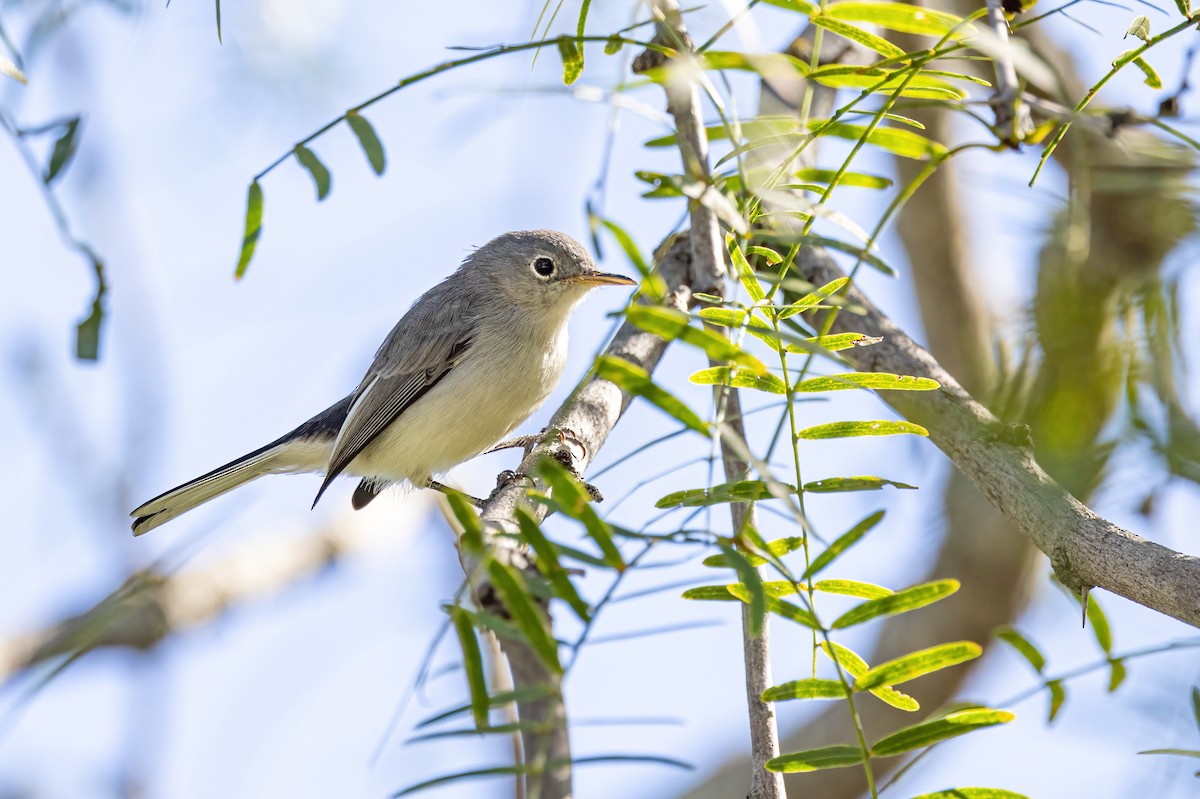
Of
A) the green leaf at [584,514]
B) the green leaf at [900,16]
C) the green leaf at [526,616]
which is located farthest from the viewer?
the green leaf at [900,16]

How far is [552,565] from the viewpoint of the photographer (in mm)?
1200

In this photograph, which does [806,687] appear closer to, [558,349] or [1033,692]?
[1033,692]

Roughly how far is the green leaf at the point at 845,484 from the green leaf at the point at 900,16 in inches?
28.2

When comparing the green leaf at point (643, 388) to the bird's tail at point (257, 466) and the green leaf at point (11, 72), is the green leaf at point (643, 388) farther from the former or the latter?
the bird's tail at point (257, 466)

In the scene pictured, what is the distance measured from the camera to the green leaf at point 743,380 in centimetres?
165

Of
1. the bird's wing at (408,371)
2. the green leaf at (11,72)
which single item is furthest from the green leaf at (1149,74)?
the bird's wing at (408,371)

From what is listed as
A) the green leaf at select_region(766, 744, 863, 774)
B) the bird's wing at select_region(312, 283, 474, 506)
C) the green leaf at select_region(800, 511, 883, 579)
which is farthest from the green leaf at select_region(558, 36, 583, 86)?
the bird's wing at select_region(312, 283, 474, 506)

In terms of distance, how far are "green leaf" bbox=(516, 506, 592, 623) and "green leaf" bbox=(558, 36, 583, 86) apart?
1.01m

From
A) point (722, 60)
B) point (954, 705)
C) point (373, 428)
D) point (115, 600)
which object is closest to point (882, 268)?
point (722, 60)

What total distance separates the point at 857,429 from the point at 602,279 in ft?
7.78

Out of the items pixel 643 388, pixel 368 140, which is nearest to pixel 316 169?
pixel 368 140

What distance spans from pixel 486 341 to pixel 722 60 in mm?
2230

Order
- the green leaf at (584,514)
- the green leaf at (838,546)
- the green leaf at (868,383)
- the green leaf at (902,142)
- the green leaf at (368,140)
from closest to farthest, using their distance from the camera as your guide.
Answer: the green leaf at (584,514) < the green leaf at (838,546) < the green leaf at (868,383) < the green leaf at (368,140) < the green leaf at (902,142)

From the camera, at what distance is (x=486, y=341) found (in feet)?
13.2
